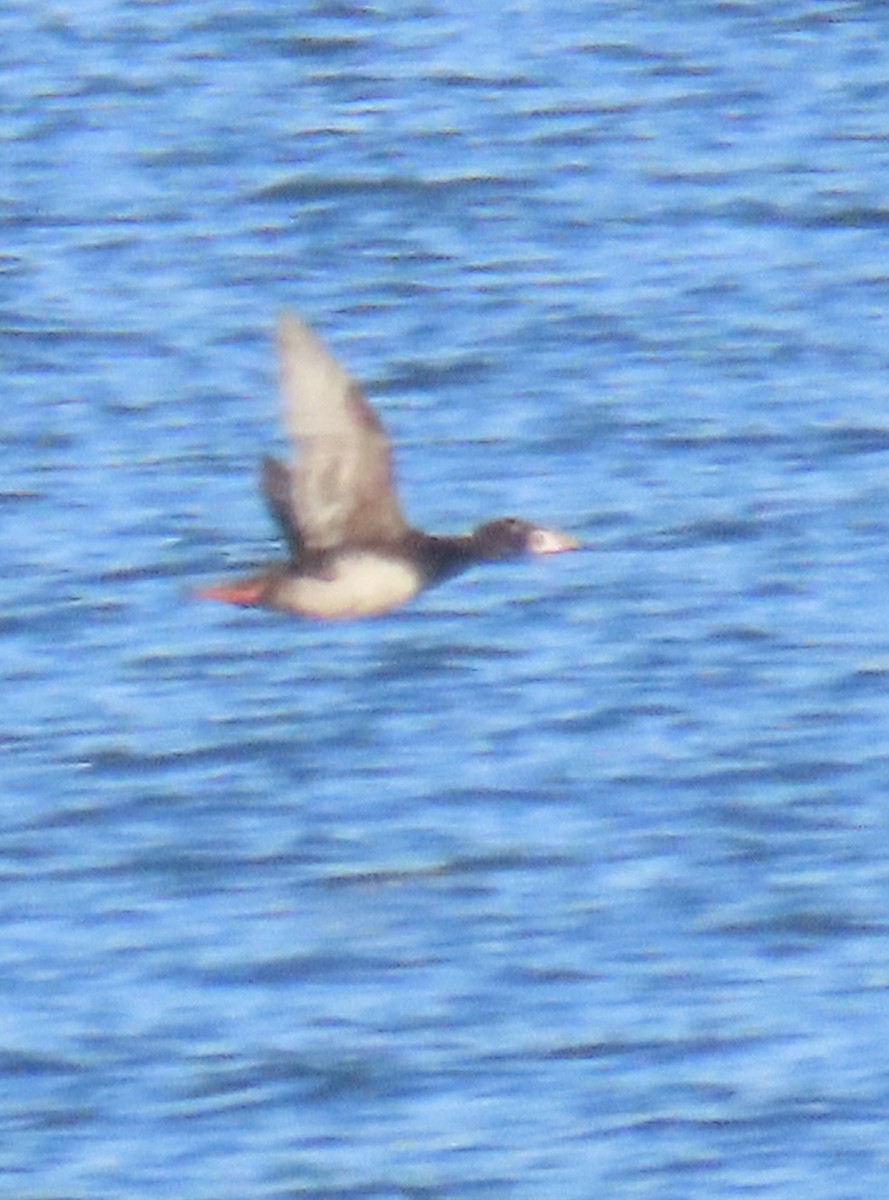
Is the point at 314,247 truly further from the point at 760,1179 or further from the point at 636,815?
the point at 760,1179

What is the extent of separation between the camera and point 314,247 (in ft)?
64.7

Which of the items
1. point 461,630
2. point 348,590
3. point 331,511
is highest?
point 461,630

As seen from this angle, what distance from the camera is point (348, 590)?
9844 millimetres

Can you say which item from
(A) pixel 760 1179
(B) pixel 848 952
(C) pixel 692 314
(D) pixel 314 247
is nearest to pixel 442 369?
(C) pixel 692 314

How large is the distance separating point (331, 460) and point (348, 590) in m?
0.29

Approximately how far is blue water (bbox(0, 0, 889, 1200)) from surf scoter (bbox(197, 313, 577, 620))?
1766 mm

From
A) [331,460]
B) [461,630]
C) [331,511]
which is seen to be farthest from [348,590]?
[461,630]

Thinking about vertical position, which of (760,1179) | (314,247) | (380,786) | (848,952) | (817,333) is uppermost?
(314,247)

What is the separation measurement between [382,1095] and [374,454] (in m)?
2.26

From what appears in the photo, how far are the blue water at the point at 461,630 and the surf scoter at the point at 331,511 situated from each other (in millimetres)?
1766

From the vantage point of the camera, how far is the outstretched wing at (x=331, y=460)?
965 centimetres

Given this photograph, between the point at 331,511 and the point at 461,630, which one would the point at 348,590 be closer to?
the point at 331,511

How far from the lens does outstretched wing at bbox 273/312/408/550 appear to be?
31.7ft

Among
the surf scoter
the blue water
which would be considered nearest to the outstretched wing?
the surf scoter
